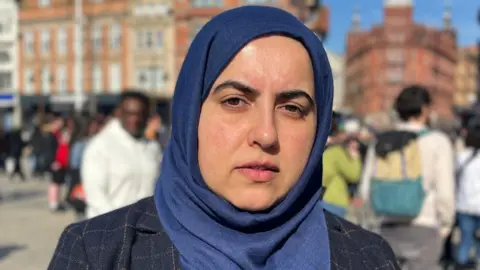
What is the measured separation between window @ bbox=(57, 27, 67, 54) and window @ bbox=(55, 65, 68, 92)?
1112 millimetres

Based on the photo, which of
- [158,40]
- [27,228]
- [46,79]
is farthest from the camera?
[46,79]

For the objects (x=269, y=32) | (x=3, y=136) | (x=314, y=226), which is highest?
(x=269, y=32)

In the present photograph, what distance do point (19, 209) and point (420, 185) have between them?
31.0ft

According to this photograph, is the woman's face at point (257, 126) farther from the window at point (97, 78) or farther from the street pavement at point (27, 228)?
the window at point (97, 78)

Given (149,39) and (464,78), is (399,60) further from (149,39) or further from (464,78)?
(149,39)

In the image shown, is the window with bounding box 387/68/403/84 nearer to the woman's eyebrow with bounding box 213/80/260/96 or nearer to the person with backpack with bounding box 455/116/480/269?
the person with backpack with bounding box 455/116/480/269

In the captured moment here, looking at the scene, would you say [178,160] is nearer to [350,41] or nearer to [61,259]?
[61,259]

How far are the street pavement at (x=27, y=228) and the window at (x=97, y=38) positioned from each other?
27.5 meters

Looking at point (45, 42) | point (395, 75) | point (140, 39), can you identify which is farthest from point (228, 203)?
point (395, 75)

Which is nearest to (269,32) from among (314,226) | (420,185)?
(314,226)

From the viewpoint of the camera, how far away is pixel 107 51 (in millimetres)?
42406

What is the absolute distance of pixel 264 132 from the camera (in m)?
1.57

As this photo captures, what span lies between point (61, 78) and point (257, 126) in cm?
4432

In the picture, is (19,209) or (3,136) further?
(3,136)
